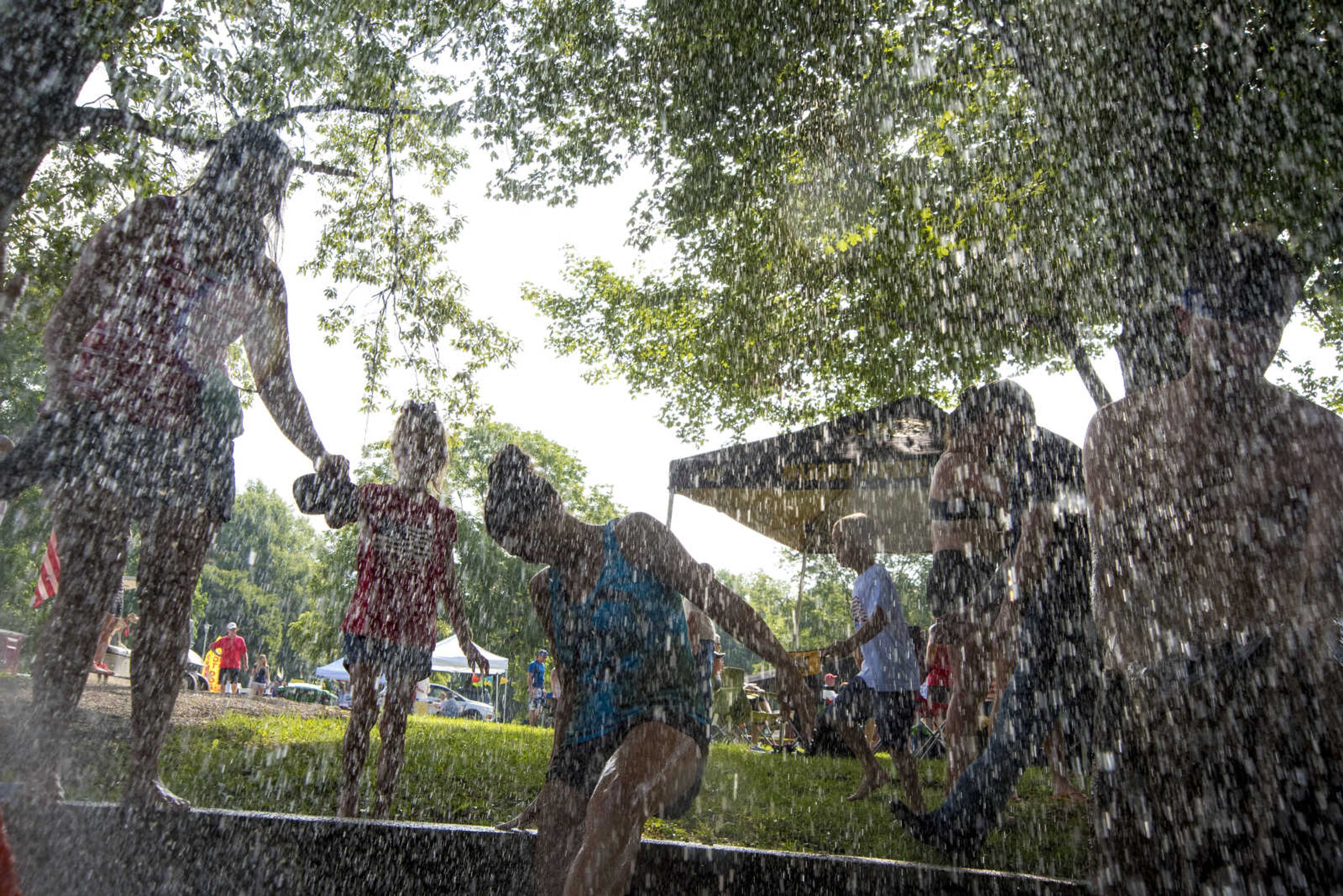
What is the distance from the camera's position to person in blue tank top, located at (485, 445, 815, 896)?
89.1 inches

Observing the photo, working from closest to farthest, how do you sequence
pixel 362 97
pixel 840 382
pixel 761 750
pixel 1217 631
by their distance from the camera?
pixel 1217 631 < pixel 362 97 < pixel 761 750 < pixel 840 382

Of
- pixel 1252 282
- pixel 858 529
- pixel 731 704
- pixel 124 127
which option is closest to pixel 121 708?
pixel 124 127

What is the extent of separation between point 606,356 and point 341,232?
23.7 ft

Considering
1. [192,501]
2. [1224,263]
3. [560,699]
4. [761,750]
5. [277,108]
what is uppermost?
[277,108]

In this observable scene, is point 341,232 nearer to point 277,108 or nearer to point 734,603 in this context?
point 277,108

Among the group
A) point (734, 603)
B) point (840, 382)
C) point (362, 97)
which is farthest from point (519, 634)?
point (734, 603)

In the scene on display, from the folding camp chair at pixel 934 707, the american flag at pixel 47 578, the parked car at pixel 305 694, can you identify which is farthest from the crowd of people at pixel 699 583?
the parked car at pixel 305 694

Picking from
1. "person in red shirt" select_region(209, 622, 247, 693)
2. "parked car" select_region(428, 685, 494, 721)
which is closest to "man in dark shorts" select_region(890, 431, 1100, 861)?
"person in red shirt" select_region(209, 622, 247, 693)

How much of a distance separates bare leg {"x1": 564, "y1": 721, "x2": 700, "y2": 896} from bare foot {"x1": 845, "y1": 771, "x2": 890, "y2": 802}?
3930mm

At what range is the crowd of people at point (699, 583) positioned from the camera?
5.73ft

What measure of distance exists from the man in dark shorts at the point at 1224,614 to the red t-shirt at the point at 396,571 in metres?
2.99

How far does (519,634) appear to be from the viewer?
45656 mm

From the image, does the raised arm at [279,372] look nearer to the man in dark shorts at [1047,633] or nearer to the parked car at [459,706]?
the man in dark shorts at [1047,633]

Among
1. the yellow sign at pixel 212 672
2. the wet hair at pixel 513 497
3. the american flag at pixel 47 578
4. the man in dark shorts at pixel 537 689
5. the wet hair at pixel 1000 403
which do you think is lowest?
the yellow sign at pixel 212 672
